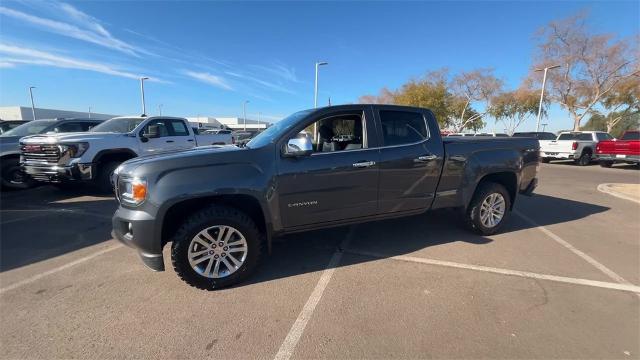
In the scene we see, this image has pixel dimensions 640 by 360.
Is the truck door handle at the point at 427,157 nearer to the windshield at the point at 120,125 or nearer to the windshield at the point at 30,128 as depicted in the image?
the windshield at the point at 120,125

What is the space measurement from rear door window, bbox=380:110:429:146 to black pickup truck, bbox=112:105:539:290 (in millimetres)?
15

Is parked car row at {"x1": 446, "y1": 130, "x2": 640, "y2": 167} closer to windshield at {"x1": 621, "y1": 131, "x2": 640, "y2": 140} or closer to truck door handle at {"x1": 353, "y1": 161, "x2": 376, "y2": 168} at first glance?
windshield at {"x1": 621, "y1": 131, "x2": 640, "y2": 140}

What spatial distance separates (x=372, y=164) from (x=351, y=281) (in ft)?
4.40

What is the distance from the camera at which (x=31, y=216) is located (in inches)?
228

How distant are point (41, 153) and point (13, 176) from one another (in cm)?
190

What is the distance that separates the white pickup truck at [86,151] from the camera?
21.6 feet

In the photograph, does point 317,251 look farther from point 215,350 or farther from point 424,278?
point 215,350

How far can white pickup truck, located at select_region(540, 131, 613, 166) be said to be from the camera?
16552mm

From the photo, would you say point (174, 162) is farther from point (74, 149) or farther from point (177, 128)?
point (177, 128)

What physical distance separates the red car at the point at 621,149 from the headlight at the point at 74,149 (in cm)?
2040

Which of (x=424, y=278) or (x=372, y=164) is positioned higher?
(x=372, y=164)

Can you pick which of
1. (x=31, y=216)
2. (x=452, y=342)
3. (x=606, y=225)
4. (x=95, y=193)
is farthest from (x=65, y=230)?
(x=606, y=225)

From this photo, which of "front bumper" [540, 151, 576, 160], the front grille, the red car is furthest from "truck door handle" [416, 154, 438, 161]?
"front bumper" [540, 151, 576, 160]

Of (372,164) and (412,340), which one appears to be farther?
(372,164)
